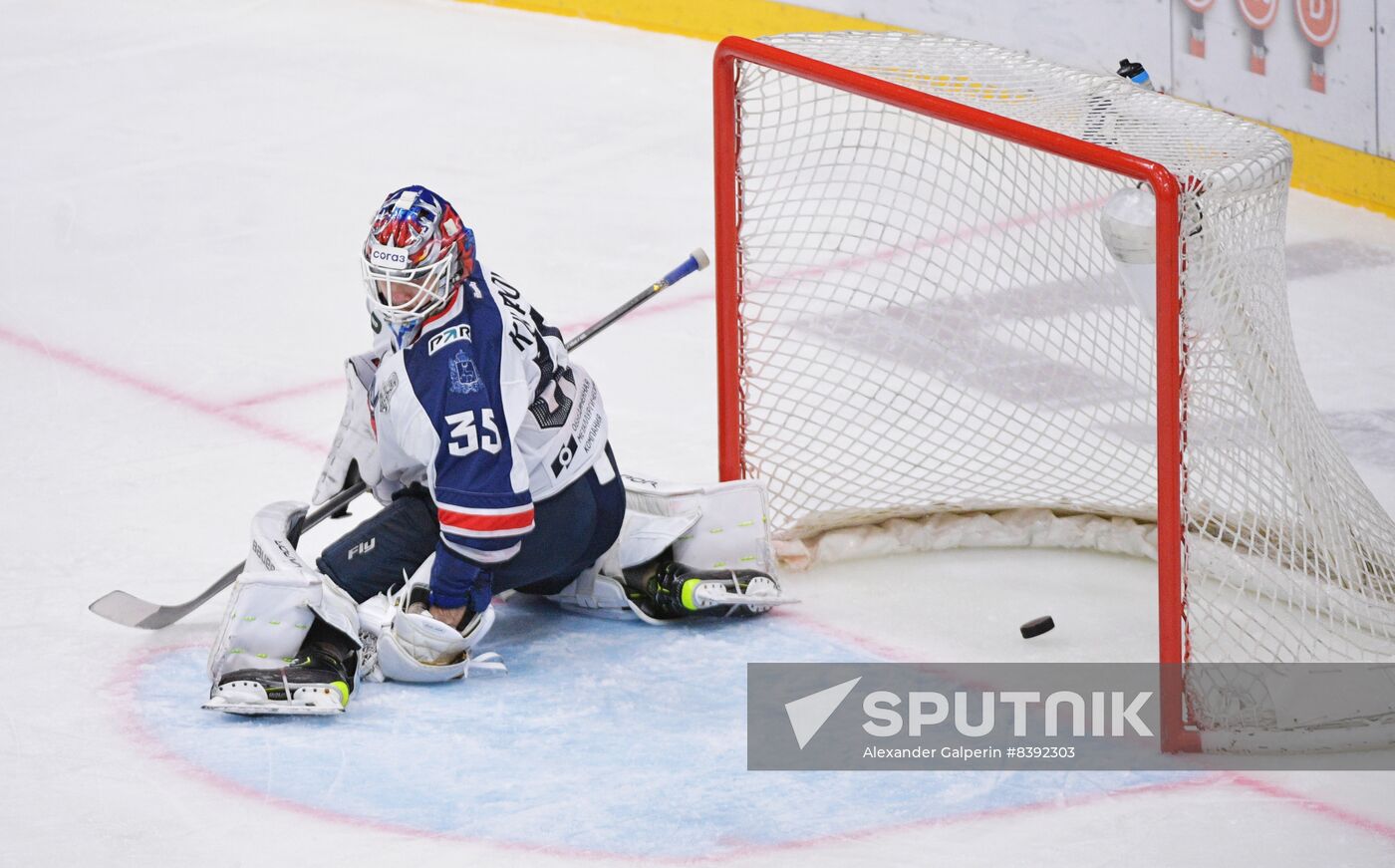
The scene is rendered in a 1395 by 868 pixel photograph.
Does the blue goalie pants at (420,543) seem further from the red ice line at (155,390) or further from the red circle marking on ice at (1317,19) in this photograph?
the red circle marking on ice at (1317,19)

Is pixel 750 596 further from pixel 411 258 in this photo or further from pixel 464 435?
pixel 411 258

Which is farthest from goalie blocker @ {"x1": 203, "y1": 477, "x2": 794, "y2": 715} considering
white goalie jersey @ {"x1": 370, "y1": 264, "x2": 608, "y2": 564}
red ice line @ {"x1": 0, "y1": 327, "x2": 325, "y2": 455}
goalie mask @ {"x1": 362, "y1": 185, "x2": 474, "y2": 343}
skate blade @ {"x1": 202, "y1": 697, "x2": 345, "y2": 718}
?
red ice line @ {"x1": 0, "y1": 327, "x2": 325, "y2": 455}

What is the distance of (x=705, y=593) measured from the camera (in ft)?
11.8

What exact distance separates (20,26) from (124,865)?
5.88m

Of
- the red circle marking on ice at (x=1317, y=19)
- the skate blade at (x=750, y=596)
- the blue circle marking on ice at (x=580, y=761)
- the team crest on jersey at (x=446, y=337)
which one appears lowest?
the blue circle marking on ice at (x=580, y=761)

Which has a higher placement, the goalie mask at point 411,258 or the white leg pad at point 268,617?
the goalie mask at point 411,258

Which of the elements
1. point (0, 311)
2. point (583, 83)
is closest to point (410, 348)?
point (0, 311)

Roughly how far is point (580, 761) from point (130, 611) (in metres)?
1.00

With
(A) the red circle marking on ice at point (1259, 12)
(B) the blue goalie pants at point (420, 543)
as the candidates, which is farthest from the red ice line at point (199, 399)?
(A) the red circle marking on ice at point (1259, 12)

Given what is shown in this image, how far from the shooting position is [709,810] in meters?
2.99

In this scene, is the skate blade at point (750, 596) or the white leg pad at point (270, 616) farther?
the skate blade at point (750, 596)

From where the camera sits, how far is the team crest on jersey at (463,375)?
321 centimetres

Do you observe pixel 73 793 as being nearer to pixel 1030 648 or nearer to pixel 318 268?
pixel 1030 648

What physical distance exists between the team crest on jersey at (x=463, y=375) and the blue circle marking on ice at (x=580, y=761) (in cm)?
53
